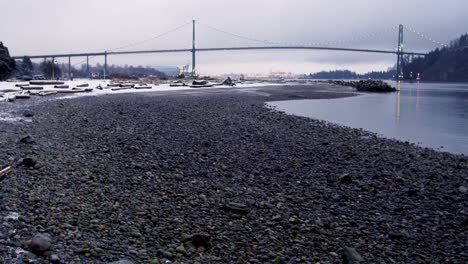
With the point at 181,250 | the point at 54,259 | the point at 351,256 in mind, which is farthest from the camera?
the point at 351,256

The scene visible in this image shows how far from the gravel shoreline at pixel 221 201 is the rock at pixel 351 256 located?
0.14ft

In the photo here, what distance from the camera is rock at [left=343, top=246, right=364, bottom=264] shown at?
10.5ft

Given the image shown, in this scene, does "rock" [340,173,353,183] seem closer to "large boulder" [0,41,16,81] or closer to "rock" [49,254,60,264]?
"rock" [49,254,60,264]

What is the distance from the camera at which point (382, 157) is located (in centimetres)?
736

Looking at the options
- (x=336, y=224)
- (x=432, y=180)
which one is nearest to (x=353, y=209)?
(x=336, y=224)

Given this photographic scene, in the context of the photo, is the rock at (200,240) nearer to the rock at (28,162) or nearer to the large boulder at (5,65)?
the rock at (28,162)

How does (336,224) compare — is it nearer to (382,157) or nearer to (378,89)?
(382,157)

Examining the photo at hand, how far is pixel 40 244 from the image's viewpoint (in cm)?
273

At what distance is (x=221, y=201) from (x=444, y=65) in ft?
373

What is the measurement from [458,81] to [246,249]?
10879cm

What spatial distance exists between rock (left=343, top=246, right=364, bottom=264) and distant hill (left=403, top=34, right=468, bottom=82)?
352 feet

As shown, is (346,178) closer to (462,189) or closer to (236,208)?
(462,189)

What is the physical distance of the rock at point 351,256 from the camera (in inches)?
125

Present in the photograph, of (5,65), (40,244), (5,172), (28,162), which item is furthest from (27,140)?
(5,65)
